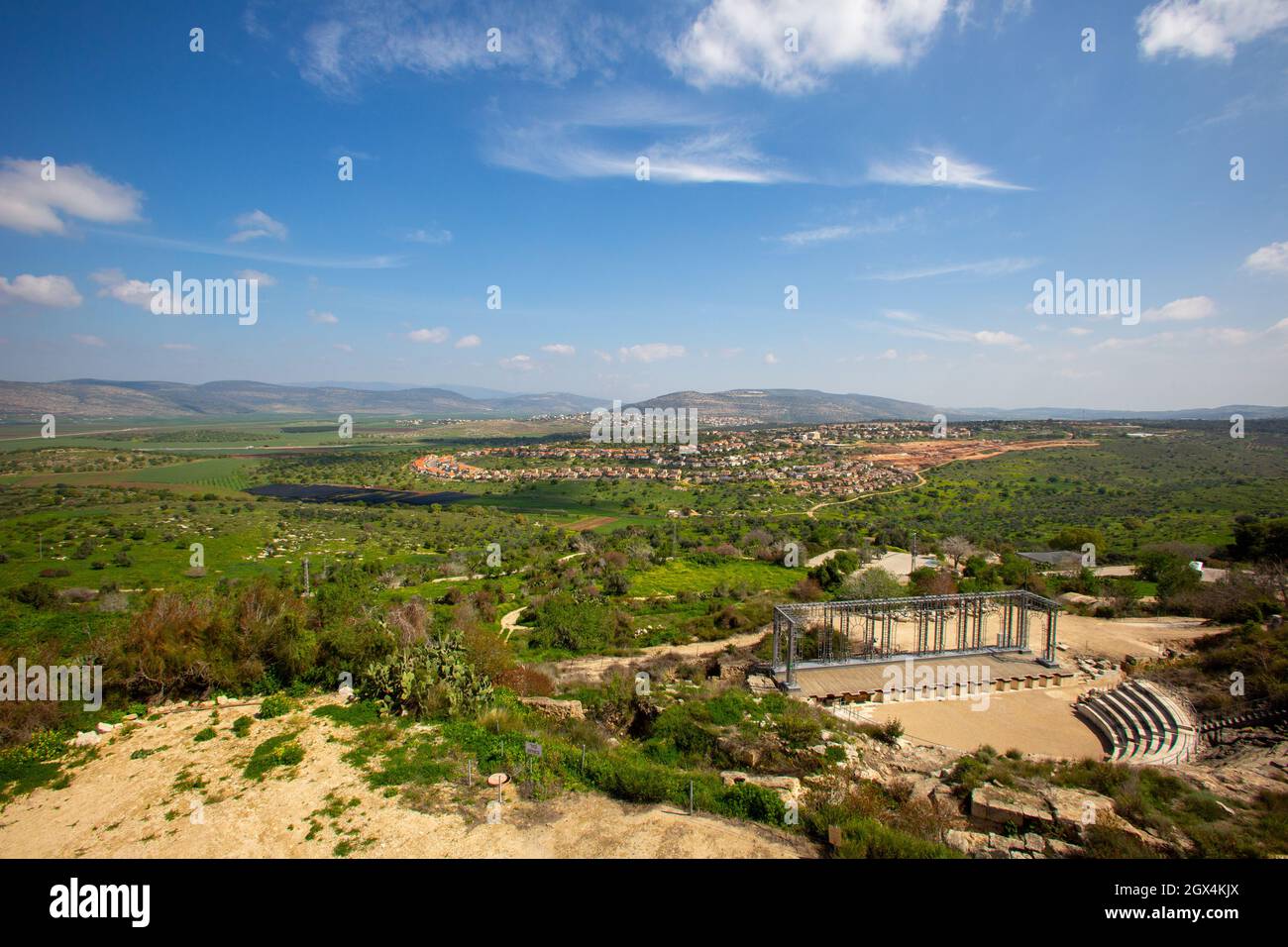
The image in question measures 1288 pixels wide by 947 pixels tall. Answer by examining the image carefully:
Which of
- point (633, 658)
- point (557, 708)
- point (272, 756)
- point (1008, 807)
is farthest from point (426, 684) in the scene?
point (1008, 807)

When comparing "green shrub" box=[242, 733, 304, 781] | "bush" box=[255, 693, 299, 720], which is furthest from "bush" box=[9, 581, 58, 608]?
"green shrub" box=[242, 733, 304, 781]

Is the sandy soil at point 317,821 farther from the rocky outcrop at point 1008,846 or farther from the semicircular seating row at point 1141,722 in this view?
the semicircular seating row at point 1141,722

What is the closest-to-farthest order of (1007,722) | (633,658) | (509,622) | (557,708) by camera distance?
(557,708), (1007,722), (633,658), (509,622)

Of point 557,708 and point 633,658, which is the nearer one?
point 557,708

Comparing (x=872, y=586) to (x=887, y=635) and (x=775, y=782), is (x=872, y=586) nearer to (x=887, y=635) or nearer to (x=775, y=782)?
(x=887, y=635)

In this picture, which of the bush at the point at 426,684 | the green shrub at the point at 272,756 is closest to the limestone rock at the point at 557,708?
the bush at the point at 426,684
